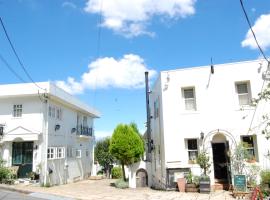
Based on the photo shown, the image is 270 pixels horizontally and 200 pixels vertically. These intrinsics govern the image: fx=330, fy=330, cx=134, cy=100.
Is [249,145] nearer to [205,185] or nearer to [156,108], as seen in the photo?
[205,185]

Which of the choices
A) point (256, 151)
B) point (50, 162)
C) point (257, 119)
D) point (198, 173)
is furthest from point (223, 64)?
point (50, 162)

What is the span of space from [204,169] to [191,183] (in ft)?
3.56

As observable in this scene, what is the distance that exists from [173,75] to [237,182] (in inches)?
285

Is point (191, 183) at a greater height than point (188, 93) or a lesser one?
lesser

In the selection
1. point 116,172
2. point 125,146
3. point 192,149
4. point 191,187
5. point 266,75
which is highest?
point 266,75

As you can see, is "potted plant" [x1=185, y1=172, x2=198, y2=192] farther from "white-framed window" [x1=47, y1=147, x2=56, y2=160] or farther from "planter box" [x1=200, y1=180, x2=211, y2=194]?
"white-framed window" [x1=47, y1=147, x2=56, y2=160]

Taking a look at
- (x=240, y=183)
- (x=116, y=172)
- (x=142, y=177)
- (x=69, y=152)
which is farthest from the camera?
(x=116, y=172)

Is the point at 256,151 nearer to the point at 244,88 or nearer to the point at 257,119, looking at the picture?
the point at 257,119

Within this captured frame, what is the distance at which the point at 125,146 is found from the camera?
871 inches

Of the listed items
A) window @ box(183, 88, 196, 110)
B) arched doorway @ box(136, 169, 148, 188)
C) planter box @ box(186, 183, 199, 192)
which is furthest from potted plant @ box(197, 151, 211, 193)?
arched doorway @ box(136, 169, 148, 188)

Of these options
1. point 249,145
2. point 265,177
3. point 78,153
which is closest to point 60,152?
point 78,153

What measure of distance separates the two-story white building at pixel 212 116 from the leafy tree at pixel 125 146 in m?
2.57

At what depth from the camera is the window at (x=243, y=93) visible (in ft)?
63.2

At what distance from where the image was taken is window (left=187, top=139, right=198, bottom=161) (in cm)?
1948
